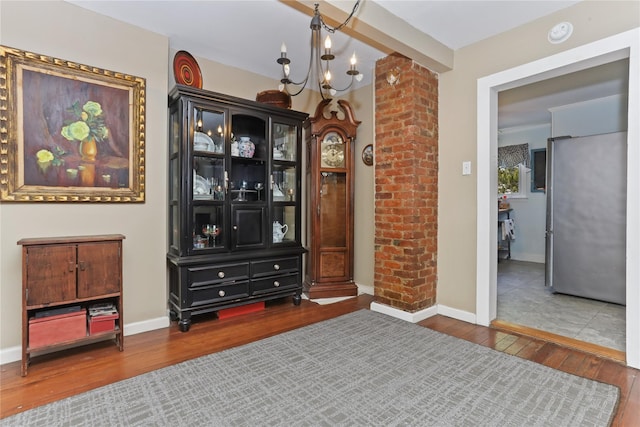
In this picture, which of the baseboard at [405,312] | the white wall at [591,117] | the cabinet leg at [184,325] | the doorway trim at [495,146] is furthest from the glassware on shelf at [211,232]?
the white wall at [591,117]

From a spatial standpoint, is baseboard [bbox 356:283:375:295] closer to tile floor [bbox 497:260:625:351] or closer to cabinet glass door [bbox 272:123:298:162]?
tile floor [bbox 497:260:625:351]

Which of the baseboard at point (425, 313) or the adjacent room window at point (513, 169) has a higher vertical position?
the adjacent room window at point (513, 169)

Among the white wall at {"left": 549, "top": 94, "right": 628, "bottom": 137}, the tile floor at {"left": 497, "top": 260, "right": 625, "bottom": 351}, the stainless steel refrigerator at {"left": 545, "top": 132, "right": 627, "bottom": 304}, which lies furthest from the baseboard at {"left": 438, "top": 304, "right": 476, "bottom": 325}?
the white wall at {"left": 549, "top": 94, "right": 628, "bottom": 137}

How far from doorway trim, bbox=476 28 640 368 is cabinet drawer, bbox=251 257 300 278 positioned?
1.82 meters

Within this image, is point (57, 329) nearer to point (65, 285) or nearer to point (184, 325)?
point (65, 285)

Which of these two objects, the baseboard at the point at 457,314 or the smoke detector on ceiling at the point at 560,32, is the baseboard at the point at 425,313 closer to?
the baseboard at the point at 457,314

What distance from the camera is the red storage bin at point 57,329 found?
6.94 feet

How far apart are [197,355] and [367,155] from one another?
9.28 ft

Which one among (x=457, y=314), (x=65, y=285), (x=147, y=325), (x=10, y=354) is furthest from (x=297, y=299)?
(x=10, y=354)

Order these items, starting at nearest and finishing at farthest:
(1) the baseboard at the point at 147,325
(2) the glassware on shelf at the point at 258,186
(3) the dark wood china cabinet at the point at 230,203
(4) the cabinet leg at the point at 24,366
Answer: (4) the cabinet leg at the point at 24,366 → (1) the baseboard at the point at 147,325 → (3) the dark wood china cabinet at the point at 230,203 → (2) the glassware on shelf at the point at 258,186

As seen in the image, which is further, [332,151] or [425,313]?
[332,151]

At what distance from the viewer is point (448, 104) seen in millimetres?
3209

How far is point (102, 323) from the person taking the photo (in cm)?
235

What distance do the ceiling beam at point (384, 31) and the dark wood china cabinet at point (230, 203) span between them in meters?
1.21
